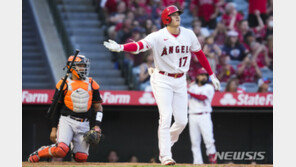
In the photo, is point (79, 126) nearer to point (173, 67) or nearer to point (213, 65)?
point (173, 67)

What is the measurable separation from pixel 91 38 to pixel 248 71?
11.9 feet

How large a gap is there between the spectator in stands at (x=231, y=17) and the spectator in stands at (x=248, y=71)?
1096 millimetres

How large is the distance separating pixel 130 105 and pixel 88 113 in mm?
3570

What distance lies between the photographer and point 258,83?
42.4 feet

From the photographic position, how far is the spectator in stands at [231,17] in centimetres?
1398

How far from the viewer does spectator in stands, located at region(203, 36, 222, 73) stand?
1281 centimetres

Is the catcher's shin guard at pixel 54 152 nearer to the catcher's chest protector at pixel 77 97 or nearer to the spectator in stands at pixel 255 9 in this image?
the catcher's chest protector at pixel 77 97

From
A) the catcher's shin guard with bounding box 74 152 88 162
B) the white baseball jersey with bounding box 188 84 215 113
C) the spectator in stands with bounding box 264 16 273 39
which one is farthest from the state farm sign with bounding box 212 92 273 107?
the catcher's shin guard with bounding box 74 152 88 162

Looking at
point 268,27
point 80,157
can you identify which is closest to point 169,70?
point 80,157

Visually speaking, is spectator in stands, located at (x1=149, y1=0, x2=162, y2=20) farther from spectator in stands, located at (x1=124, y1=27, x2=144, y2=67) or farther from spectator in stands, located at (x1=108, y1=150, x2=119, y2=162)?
spectator in stands, located at (x1=108, y1=150, x2=119, y2=162)

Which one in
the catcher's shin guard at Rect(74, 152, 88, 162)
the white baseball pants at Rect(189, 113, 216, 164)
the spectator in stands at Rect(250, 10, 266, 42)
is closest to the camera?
the catcher's shin guard at Rect(74, 152, 88, 162)

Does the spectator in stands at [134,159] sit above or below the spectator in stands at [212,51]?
below

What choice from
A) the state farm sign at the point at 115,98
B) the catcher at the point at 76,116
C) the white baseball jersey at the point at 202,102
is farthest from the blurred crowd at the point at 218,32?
the catcher at the point at 76,116

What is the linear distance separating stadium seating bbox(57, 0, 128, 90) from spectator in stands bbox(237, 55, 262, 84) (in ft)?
8.16
